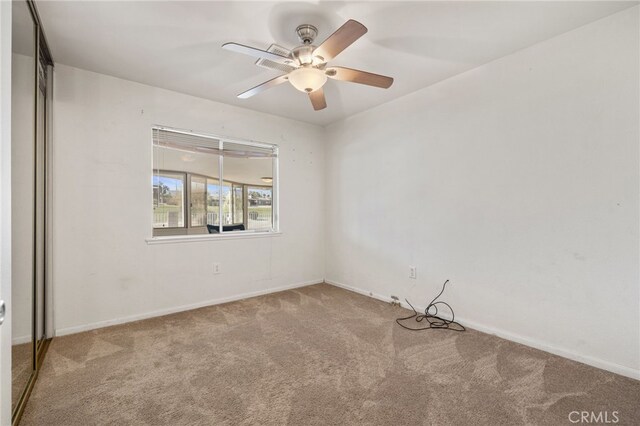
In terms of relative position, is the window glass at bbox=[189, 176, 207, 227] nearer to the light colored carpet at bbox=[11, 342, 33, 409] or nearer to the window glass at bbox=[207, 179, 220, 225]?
the window glass at bbox=[207, 179, 220, 225]

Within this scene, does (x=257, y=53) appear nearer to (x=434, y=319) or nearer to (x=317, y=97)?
(x=317, y=97)

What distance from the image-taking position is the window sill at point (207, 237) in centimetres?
320

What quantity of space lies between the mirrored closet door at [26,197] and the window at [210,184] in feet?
3.43

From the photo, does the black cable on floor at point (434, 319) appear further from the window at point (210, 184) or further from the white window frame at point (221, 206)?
the window at point (210, 184)

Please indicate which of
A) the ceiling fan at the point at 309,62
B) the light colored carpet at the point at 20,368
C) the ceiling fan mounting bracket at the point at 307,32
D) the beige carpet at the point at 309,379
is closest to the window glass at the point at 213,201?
the beige carpet at the point at 309,379

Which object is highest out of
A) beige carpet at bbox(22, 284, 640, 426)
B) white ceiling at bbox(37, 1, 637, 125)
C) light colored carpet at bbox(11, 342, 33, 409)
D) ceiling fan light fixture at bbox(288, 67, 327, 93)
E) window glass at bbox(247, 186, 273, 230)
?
white ceiling at bbox(37, 1, 637, 125)

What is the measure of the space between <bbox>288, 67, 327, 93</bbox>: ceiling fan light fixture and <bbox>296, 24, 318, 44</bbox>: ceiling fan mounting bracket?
0.28m

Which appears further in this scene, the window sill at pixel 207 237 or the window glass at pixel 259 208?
the window glass at pixel 259 208

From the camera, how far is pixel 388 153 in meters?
3.65

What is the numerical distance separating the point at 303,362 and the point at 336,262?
2.24m

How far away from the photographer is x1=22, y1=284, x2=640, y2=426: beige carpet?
168 cm

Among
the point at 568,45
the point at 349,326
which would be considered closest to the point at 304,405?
the point at 349,326

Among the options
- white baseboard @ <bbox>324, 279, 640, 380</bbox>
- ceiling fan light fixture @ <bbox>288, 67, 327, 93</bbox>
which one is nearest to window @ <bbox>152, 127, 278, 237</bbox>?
ceiling fan light fixture @ <bbox>288, 67, 327, 93</bbox>

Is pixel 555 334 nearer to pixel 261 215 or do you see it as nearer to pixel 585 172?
pixel 585 172
